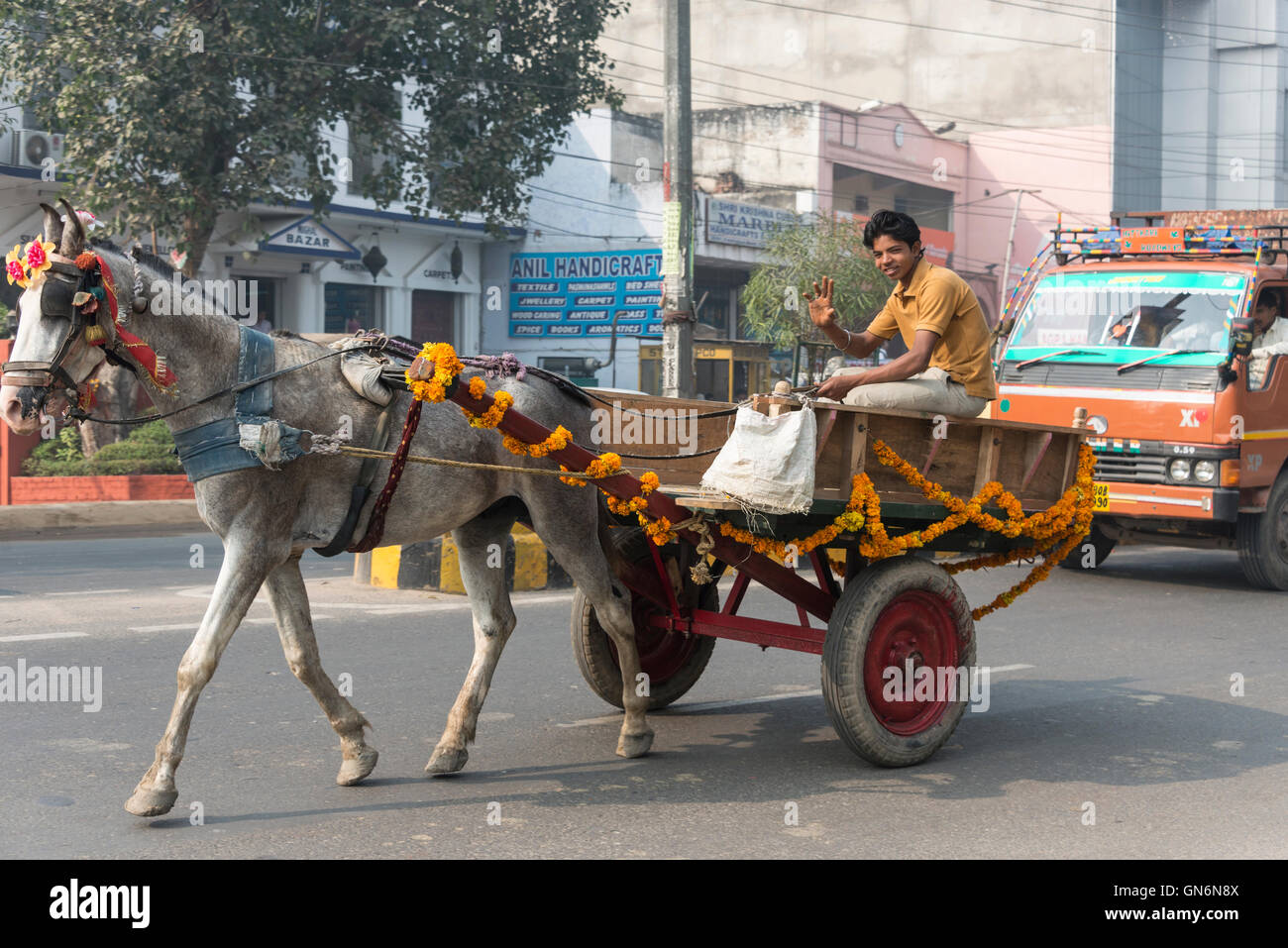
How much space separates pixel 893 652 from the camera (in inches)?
239

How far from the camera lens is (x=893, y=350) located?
125ft

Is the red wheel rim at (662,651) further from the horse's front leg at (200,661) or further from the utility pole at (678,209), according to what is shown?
the utility pole at (678,209)

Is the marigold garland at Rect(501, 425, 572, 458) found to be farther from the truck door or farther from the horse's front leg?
the truck door

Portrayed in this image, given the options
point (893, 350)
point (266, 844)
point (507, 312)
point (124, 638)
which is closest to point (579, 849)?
point (266, 844)

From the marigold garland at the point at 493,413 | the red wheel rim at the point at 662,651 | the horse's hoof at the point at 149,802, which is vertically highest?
the marigold garland at the point at 493,413

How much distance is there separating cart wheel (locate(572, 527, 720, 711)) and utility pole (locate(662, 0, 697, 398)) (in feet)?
25.7

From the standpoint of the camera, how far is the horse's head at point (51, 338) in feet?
15.2

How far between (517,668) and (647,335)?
2217 cm

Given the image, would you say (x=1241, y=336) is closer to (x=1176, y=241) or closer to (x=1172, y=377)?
(x=1172, y=377)

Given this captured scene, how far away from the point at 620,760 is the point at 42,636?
14.6ft

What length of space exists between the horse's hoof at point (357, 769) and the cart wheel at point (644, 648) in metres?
1.41

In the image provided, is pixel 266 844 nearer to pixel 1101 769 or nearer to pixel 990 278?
pixel 1101 769

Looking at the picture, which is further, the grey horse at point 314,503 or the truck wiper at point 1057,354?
the truck wiper at point 1057,354

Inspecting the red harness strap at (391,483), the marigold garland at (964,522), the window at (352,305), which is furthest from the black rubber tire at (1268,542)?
the window at (352,305)
